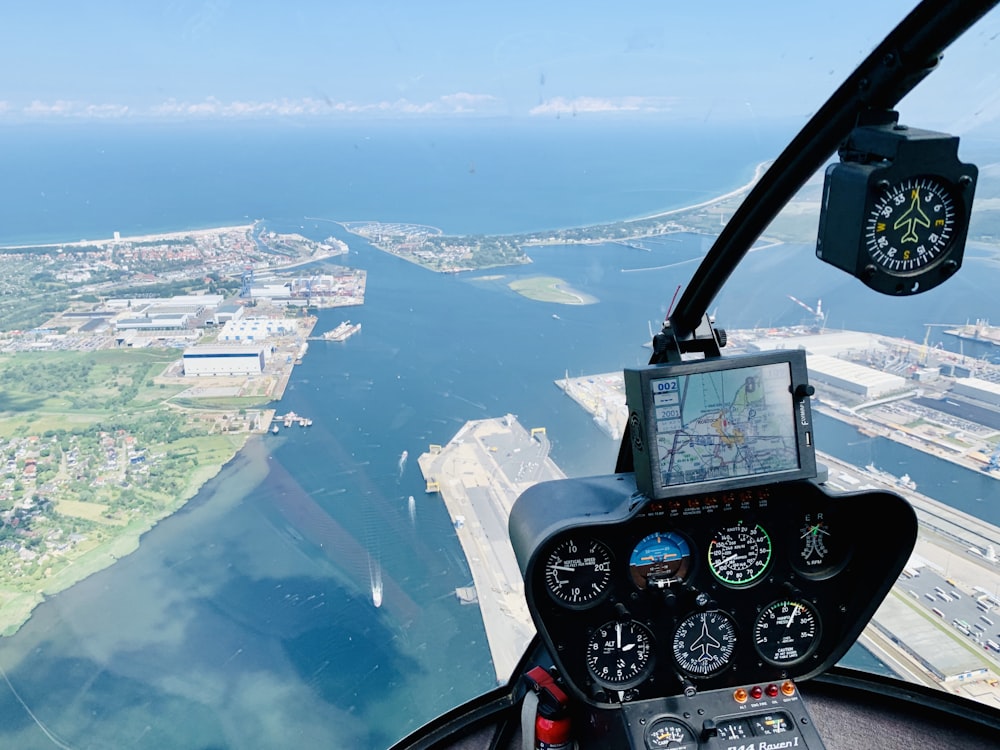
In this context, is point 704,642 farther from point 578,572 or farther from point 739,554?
point 578,572

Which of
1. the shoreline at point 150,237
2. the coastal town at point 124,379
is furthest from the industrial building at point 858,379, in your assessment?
the shoreline at point 150,237

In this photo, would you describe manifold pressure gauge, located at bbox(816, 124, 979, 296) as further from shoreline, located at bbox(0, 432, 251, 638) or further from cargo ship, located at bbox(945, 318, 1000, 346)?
shoreline, located at bbox(0, 432, 251, 638)

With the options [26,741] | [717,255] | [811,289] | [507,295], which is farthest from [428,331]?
[717,255]

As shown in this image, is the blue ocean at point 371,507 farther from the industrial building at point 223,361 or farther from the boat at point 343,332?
the industrial building at point 223,361

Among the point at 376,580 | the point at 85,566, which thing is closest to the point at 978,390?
the point at 376,580

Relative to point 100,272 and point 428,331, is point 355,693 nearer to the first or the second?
point 428,331

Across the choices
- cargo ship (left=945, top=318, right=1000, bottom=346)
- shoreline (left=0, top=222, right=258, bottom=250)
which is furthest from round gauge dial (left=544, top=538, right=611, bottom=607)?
shoreline (left=0, top=222, right=258, bottom=250)
